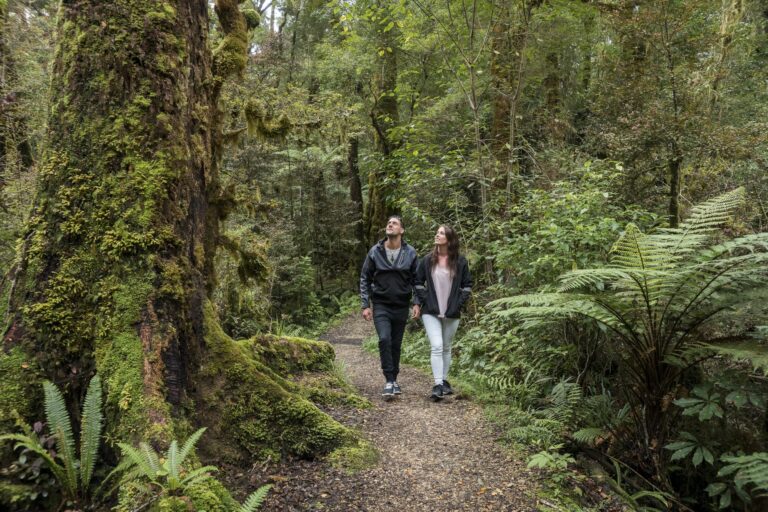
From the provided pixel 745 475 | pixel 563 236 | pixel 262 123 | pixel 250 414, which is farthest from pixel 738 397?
pixel 262 123

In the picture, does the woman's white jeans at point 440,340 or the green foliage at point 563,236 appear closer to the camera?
the green foliage at point 563,236

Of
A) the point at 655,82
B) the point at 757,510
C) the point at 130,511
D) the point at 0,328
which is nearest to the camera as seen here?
Answer: the point at 130,511

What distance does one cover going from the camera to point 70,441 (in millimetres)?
2422

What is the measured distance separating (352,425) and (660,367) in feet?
9.08

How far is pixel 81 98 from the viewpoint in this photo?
9.59 ft

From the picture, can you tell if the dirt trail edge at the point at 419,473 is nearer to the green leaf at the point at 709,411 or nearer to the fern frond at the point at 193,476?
the fern frond at the point at 193,476

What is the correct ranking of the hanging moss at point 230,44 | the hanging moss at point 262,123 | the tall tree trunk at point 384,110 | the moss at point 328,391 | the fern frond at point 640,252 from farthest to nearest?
1. the tall tree trunk at point 384,110
2. the hanging moss at point 262,123
3. the moss at point 328,391
4. the hanging moss at point 230,44
5. the fern frond at point 640,252

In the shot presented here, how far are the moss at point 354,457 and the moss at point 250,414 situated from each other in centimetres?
6

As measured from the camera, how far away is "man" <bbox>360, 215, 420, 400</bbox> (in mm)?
5773

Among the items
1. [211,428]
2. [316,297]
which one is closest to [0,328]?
[211,428]

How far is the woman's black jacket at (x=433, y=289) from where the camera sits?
18.6 ft

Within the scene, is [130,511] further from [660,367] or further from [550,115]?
→ [550,115]

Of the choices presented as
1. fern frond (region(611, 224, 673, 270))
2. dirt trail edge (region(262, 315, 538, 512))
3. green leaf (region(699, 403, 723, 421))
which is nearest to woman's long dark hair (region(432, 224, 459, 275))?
dirt trail edge (region(262, 315, 538, 512))

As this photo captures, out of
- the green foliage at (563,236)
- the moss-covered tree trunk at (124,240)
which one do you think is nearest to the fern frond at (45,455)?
the moss-covered tree trunk at (124,240)
